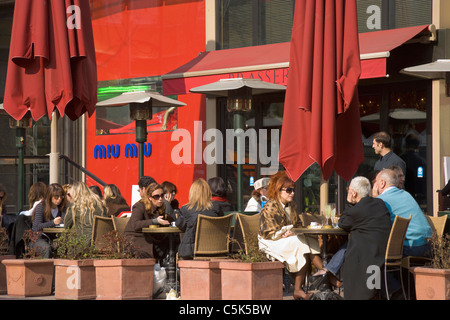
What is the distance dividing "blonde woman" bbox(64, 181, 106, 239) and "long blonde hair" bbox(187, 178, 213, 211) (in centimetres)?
129

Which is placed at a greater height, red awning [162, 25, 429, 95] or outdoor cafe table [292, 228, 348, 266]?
red awning [162, 25, 429, 95]

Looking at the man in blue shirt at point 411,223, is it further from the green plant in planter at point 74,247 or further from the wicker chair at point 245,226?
the green plant in planter at point 74,247

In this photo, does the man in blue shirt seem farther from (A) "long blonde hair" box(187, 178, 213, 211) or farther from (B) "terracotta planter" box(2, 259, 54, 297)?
(B) "terracotta planter" box(2, 259, 54, 297)

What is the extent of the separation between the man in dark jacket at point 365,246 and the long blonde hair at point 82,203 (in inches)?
127

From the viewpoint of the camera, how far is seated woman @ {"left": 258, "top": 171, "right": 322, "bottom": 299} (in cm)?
805

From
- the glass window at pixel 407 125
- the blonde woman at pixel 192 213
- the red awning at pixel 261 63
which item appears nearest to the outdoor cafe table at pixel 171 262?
the blonde woman at pixel 192 213

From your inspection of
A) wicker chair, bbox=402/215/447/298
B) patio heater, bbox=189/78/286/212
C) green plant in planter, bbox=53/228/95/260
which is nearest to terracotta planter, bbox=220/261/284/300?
wicker chair, bbox=402/215/447/298

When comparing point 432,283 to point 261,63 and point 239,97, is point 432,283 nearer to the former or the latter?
point 239,97

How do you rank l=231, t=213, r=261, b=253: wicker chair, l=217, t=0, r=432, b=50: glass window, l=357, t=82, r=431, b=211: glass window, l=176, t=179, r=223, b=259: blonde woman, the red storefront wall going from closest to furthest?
l=231, t=213, r=261, b=253: wicker chair, l=176, t=179, r=223, b=259: blonde woman, l=357, t=82, r=431, b=211: glass window, l=217, t=0, r=432, b=50: glass window, the red storefront wall

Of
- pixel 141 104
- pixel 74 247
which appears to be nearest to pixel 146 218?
pixel 74 247

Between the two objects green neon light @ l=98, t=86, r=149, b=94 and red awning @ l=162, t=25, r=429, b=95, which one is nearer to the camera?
red awning @ l=162, t=25, r=429, b=95

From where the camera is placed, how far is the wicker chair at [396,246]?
7.06m

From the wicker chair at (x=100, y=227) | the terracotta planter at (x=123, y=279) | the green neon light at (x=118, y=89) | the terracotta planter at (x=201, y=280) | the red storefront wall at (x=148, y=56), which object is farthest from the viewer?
the green neon light at (x=118, y=89)
